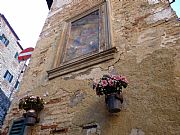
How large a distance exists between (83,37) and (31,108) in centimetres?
176

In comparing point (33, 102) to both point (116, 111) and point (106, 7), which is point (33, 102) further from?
point (106, 7)

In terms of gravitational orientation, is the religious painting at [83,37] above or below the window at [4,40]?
below

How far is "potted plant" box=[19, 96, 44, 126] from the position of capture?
3084 millimetres

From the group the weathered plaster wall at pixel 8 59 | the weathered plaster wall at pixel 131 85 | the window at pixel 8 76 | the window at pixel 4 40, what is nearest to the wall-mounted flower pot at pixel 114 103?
the weathered plaster wall at pixel 131 85

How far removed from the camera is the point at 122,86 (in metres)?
2.49

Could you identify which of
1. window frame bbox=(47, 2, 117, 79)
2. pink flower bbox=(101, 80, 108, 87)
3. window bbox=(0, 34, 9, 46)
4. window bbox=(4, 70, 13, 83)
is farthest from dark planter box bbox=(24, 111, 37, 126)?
window bbox=(0, 34, 9, 46)

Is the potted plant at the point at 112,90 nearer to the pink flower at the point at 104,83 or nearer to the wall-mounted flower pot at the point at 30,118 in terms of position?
the pink flower at the point at 104,83

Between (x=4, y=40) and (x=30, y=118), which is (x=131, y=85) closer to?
(x=30, y=118)

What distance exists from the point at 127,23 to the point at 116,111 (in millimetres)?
1684

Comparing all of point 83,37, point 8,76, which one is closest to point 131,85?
point 83,37

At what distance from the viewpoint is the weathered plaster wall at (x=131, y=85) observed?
2.23 meters

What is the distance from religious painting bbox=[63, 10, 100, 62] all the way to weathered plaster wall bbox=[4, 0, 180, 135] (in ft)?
1.26

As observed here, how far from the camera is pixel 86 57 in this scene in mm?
3379

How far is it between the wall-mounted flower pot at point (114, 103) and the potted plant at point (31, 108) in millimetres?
1332
